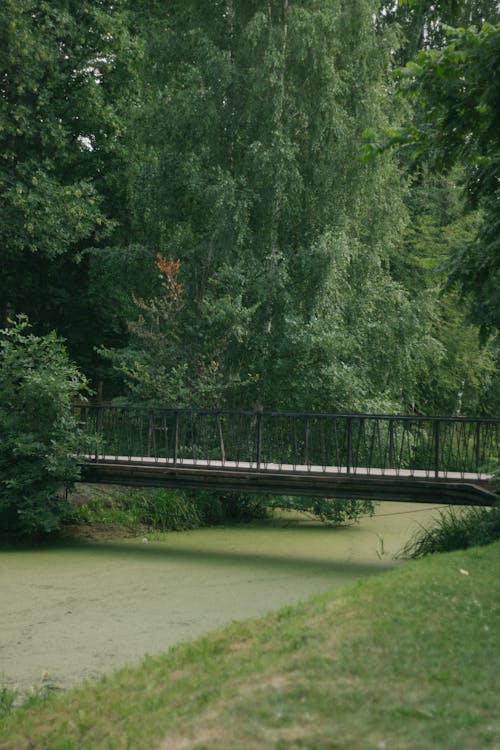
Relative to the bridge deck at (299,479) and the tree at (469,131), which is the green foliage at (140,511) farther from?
the tree at (469,131)

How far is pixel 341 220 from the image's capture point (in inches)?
750

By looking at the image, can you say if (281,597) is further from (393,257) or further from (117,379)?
(393,257)

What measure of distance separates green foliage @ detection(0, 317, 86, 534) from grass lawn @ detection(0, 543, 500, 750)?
718 cm

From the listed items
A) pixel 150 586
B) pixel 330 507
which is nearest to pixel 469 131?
pixel 150 586

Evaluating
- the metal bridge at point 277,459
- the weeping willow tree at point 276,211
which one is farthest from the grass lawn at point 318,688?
the weeping willow tree at point 276,211

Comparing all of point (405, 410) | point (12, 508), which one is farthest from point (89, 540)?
point (405, 410)

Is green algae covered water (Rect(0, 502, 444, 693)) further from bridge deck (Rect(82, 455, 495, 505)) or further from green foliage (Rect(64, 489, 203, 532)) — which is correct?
bridge deck (Rect(82, 455, 495, 505))

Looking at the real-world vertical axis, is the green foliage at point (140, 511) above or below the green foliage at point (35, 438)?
below

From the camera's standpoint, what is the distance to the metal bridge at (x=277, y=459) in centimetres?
1186

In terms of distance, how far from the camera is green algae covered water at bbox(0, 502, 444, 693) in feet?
23.3

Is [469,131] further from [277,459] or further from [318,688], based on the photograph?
[277,459]

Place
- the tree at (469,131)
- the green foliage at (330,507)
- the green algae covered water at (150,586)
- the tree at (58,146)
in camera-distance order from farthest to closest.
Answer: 1. the tree at (58,146)
2. the green foliage at (330,507)
3. the green algae covered water at (150,586)
4. the tree at (469,131)

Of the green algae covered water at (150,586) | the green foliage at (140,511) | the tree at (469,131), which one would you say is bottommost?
the green algae covered water at (150,586)

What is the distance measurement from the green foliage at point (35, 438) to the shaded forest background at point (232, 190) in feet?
9.89
